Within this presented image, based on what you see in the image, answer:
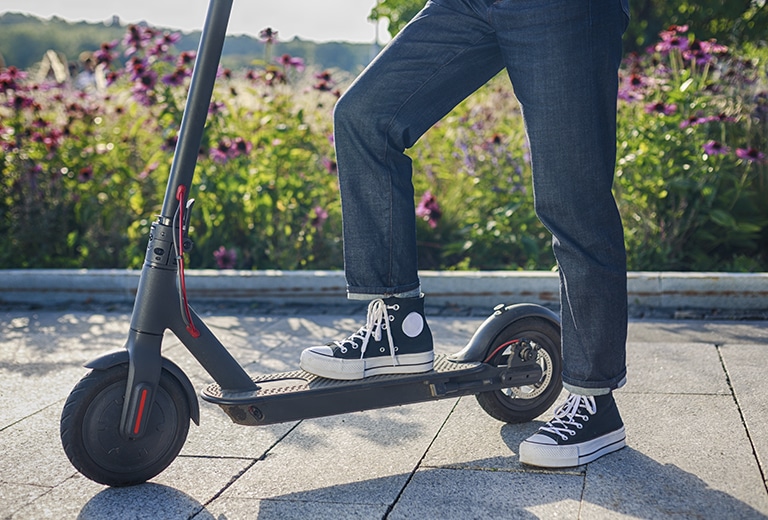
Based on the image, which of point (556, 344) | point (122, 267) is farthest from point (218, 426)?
point (122, 267)

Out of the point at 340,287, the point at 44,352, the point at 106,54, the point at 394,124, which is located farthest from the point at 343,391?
the point at 106,54

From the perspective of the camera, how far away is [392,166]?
239 centimetres

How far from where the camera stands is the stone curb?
4211 millimetres

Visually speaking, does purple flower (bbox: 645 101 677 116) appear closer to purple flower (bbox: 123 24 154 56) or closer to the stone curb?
the stone curb

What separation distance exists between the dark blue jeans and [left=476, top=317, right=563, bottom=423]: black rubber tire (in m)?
0.26

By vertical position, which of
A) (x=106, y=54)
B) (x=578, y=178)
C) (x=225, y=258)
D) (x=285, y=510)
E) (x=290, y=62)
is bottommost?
(x=285, y=510)

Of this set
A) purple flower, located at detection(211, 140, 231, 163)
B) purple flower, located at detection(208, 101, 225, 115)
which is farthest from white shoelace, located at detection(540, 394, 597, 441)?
purple flower, located at detection(208, 101, 225, 115)

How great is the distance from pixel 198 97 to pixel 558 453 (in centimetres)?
125

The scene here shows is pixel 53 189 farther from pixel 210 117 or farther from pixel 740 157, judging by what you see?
pixel 740 157

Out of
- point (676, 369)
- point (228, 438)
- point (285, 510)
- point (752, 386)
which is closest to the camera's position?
point (285, 510)

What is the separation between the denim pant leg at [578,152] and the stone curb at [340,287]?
204 cm

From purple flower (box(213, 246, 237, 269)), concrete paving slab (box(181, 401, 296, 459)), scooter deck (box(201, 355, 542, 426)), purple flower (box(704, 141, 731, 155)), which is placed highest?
purple flower (box(704, 141, 731, 155))

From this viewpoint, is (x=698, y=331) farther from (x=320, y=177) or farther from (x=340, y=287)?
(x=320, y=177)

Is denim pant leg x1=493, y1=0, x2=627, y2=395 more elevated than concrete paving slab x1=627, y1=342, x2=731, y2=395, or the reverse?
denim pant leg x1=493, y1=0, x2=627, y2=395
